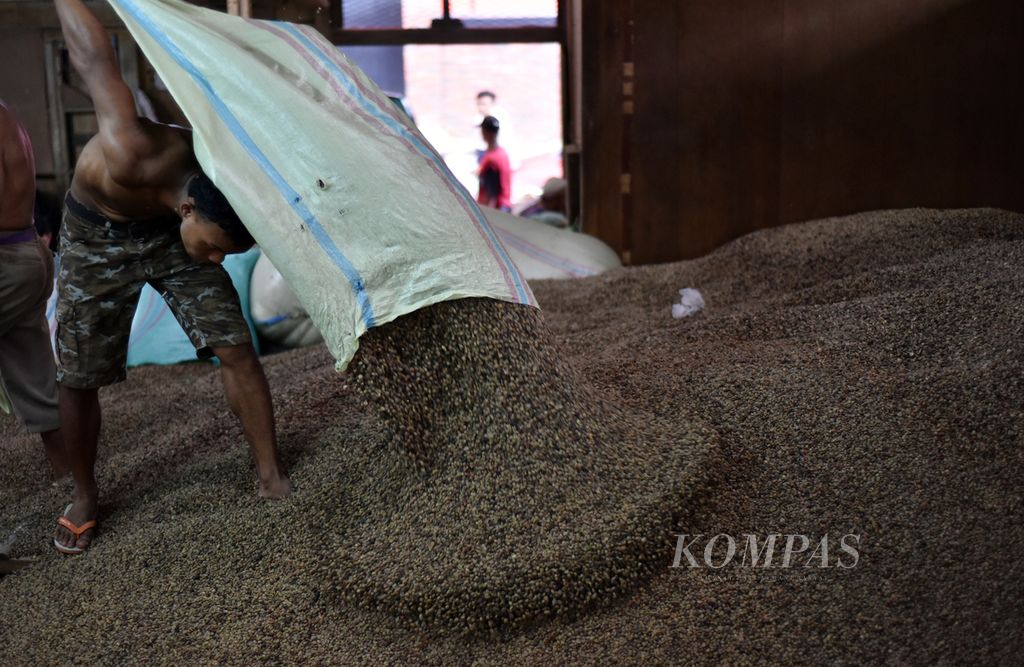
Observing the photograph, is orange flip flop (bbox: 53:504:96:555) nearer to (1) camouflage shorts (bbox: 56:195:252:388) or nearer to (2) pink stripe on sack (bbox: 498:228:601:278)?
(1) camouflage shorts (bbox: 56:195:252:388)

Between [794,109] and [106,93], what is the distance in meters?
2.99

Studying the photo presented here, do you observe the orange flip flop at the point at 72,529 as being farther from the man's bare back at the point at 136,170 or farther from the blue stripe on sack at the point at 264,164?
the blue stripe on sack at the point at 264,164

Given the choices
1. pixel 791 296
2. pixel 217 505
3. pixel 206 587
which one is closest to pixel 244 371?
pixel 217 505

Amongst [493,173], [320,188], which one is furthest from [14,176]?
[493,173]

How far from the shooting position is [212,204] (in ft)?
6.73

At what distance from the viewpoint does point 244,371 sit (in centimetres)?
224

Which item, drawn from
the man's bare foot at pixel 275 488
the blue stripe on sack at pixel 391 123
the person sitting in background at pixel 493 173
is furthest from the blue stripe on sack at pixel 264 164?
the person sitting in background at pixel 493 173

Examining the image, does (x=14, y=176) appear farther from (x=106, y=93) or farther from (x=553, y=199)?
(x=553, y=199)

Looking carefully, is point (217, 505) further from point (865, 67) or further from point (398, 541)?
point (865, 67)

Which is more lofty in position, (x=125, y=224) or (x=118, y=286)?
(x=125, y=224)

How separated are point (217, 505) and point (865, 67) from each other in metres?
3.20

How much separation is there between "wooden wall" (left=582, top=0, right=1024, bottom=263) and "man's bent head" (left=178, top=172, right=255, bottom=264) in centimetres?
254

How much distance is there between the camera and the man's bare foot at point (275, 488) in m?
2.25

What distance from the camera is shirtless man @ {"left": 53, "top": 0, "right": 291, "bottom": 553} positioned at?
205 cm
